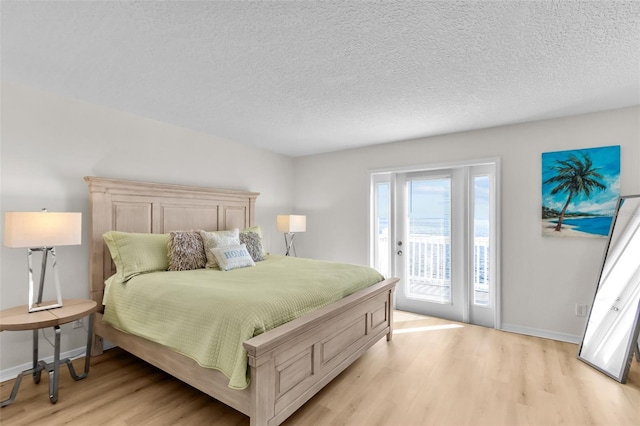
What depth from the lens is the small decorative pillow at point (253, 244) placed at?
359 centimetres

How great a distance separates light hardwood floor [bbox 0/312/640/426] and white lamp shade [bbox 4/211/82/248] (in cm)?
110

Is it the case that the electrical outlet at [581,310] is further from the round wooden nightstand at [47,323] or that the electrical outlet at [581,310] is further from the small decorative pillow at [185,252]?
the round wooden nightstand at [47,323]

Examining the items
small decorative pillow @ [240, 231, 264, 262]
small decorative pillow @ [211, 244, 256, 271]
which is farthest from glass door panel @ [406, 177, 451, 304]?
small decorative pillow @ [211, 244, 256, 271]

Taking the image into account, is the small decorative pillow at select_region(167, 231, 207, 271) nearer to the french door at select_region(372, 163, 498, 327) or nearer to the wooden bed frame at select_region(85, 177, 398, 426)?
the wooden bed frame at select_region(85, 177, 398, 426)

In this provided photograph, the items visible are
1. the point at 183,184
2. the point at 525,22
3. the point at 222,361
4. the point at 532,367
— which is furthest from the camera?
the point at 183,184

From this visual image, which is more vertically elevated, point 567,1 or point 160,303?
point 567,1

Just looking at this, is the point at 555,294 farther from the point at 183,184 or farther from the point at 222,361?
the point at 183,184

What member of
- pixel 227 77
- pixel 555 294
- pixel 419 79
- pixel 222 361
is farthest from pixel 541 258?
pixel 227 77

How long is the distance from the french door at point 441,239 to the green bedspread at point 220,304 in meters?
1.49

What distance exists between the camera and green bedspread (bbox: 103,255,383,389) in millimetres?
1798

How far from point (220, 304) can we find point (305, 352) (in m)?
0.64

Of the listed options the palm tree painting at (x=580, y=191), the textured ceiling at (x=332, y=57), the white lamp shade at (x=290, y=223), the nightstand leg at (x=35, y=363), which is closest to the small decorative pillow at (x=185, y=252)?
the nightstand leg at (x=35, y=363)

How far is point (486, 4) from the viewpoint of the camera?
1531 millimetres

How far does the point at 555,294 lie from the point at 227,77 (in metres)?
3.80
